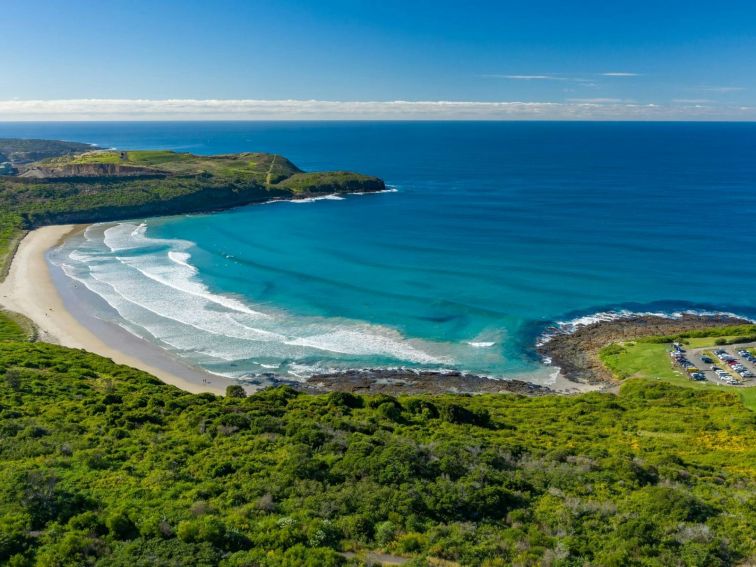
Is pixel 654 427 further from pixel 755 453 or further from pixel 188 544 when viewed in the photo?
pixel 188 544

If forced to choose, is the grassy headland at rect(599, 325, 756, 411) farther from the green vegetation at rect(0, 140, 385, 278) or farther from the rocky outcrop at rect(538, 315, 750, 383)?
the green vegetation at rect(0, 140, 385, 278)

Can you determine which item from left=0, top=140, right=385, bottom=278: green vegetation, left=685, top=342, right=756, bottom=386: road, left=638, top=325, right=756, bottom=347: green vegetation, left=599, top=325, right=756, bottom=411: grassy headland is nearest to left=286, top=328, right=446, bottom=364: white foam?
left=599, top=325, right=756, bottom=411: grassy headland

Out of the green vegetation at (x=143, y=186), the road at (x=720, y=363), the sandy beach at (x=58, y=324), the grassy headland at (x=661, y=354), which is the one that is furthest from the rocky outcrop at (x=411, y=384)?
the green vegetation at (x=143, y=186)

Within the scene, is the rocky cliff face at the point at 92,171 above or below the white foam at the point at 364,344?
above

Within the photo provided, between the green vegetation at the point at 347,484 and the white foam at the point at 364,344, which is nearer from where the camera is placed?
the green vegetation at the point at 347,484

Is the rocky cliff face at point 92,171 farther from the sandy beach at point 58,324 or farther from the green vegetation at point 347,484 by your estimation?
the green vegetation at point 347,484

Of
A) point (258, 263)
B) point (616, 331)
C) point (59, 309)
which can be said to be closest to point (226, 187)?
point (258, 263)

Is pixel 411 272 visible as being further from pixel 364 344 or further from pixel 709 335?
pixel 709 335
